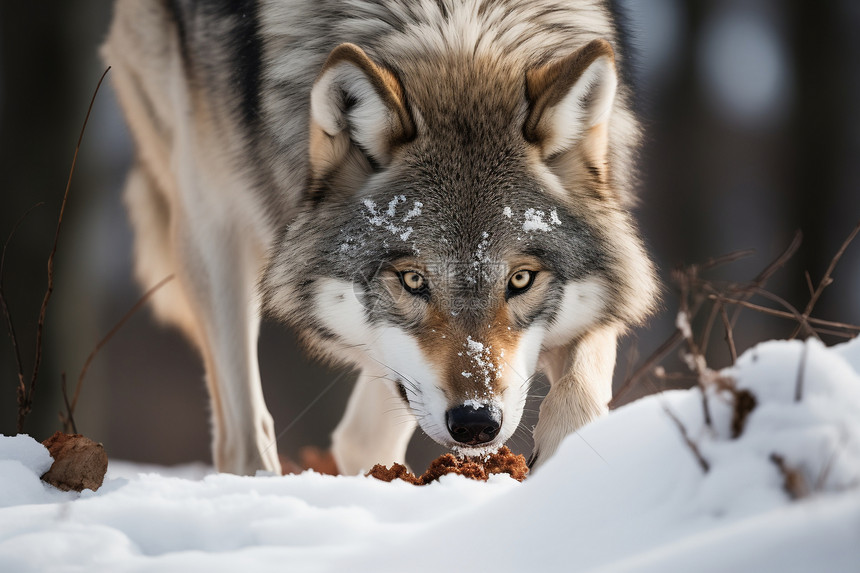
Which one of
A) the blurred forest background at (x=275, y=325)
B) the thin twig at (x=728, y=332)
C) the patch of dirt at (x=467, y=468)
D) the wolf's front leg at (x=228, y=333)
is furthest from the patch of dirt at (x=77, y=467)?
the blurred forest background at (x=275, y=325)

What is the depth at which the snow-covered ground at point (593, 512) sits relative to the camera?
98cm

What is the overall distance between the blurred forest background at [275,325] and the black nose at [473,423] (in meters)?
2.51

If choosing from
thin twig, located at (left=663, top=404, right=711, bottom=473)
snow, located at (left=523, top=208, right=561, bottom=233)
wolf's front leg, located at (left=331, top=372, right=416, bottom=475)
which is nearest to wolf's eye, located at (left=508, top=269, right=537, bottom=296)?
snow, located at (left=523, top=208, right=561, bottom=233)

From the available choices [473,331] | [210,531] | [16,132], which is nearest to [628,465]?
[210,531]

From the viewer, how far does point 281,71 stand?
298cm

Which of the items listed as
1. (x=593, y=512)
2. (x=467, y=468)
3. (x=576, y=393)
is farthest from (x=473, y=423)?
(x=593, y=512)

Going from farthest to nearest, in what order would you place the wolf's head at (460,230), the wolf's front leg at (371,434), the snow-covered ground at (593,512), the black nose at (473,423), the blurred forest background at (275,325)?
the blurred forest background at (275,325), the wolf's front leg at (371,434), the wolf's head at (460,230), the black nose at (473,423), the snow-covered ground at (593,512)

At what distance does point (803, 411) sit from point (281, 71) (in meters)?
2.41

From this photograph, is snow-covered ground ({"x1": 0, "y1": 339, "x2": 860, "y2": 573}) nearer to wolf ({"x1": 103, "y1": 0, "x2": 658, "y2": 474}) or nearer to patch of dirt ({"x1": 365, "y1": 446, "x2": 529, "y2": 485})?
patch of dirt ({"x1": 365, "y1": 446, "x2": 529, "y2": 485})

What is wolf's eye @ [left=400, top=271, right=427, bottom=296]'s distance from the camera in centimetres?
233

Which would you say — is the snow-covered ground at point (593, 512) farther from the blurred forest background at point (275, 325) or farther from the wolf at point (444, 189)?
the blurred forest background at point (275, 325)

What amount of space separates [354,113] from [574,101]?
2.27 feet

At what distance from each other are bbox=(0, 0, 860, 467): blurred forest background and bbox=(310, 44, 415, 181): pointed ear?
1914 millimetres

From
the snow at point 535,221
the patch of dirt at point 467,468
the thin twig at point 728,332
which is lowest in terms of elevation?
the patch of dirt at point 467,468
